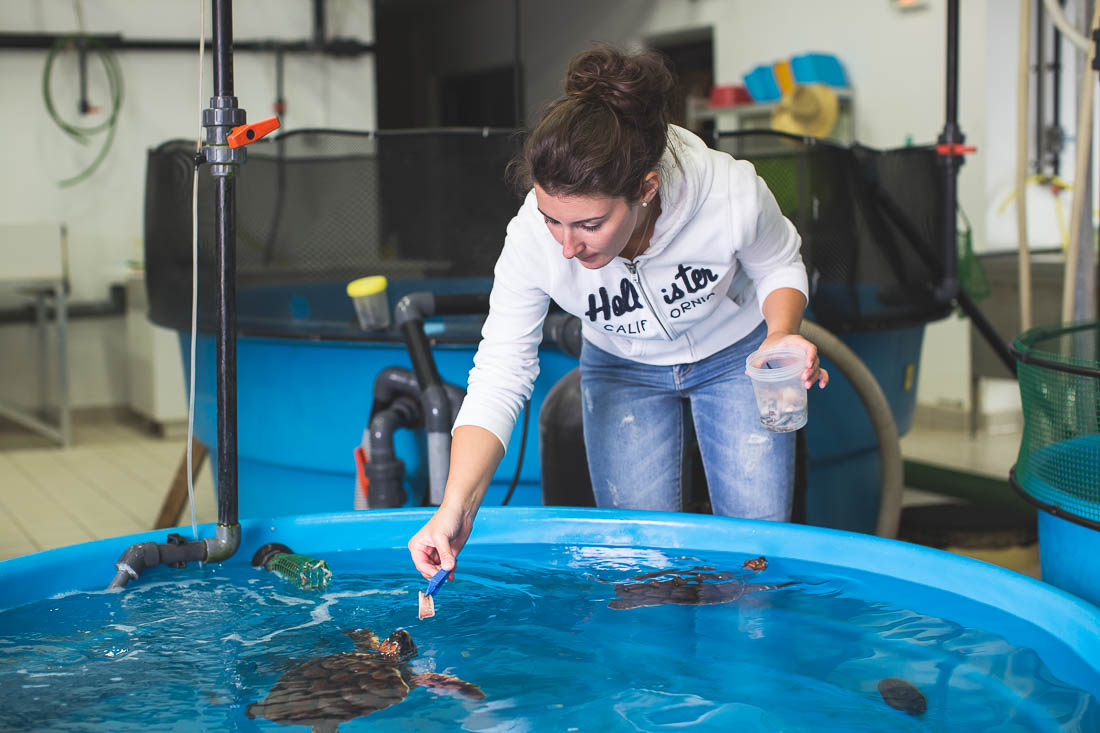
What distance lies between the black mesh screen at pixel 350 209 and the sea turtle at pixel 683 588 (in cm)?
148

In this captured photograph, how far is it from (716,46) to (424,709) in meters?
5.69

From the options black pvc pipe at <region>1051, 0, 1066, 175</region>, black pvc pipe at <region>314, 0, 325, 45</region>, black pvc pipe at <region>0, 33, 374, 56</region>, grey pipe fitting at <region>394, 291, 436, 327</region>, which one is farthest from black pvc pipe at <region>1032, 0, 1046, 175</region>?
grey pipe fitting at <region>394, 291, 436, 327</region>

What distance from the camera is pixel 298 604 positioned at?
1648mm

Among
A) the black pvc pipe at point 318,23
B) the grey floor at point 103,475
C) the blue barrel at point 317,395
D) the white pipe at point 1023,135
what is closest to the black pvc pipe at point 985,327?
the white pipe at point 1023,135

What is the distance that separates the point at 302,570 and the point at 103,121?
464cm

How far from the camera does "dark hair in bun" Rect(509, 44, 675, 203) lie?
4.84ft

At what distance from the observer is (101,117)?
18.6 feet

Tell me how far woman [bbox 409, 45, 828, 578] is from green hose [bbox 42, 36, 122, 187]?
174 inches

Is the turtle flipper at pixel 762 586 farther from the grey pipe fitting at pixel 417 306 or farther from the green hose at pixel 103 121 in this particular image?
the green hose at pixel 103 121

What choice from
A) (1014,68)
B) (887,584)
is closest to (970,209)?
(1014,68)

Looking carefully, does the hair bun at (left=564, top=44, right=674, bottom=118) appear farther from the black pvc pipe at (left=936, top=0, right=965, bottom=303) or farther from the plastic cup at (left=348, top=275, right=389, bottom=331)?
the black pvc pipe at (left=936, top=0, right=965, bottom=303)

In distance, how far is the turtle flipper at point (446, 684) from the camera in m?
1.36

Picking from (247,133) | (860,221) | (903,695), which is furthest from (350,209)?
(903,695)

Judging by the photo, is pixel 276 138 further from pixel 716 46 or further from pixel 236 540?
pixel 716 46
